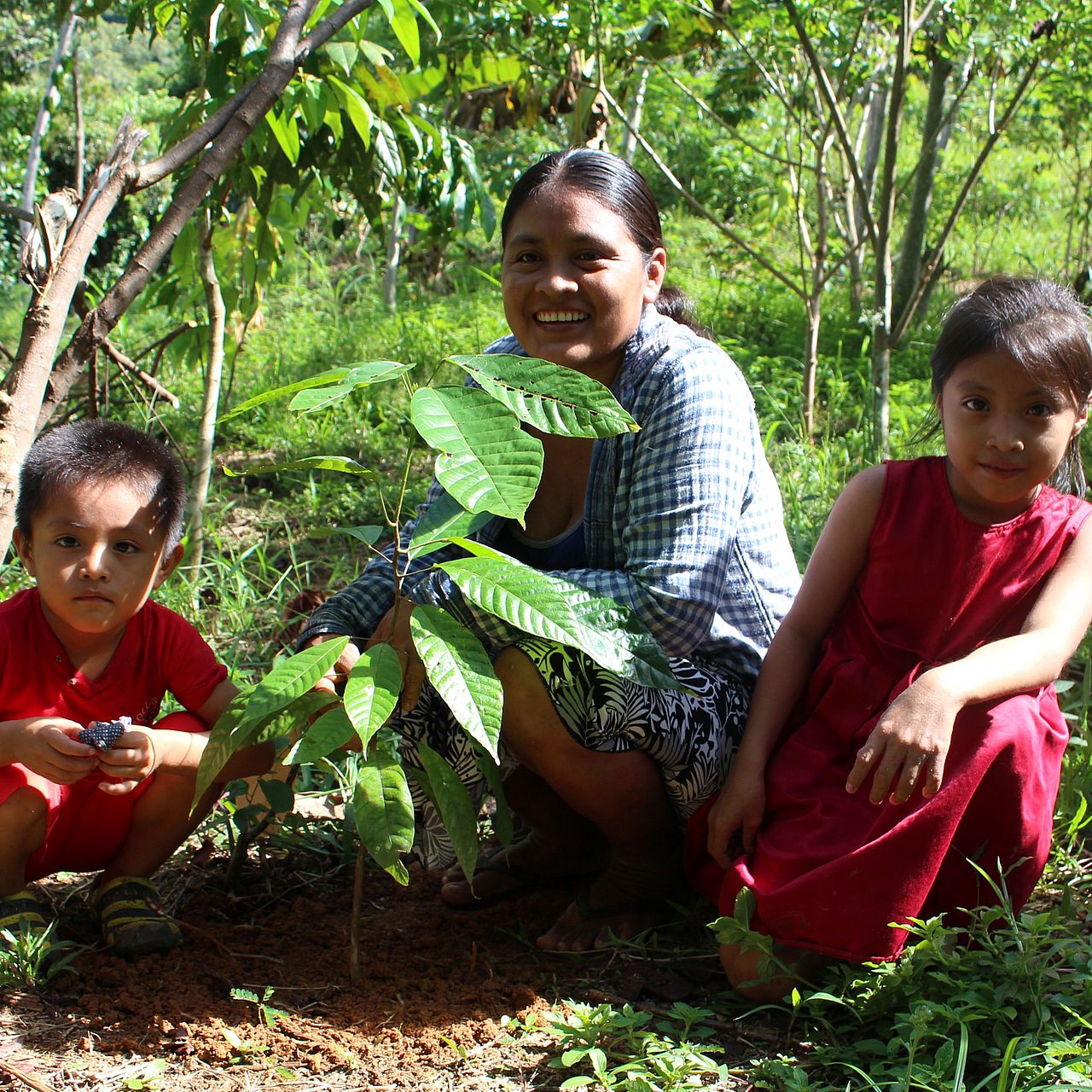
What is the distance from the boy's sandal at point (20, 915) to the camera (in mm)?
1729

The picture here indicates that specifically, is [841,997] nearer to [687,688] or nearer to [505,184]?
[687,688]

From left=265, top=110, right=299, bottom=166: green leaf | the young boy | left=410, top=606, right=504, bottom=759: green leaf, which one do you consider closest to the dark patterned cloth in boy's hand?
the young boy

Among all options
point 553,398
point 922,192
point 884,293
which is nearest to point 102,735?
point 553,398

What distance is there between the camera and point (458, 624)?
5.03ft

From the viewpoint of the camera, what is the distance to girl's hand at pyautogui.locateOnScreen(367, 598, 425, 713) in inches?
64.8

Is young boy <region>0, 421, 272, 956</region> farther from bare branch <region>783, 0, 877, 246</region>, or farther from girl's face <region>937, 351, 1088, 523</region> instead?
bare branch <region>783, 0, 877, 246</region>

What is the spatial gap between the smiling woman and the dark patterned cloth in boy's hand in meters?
0.31

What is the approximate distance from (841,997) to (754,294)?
4.94m

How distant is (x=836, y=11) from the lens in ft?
13.1

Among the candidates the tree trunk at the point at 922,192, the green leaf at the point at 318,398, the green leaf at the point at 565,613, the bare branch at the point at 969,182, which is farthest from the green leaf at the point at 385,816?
the tree trunk at the point at 922,192

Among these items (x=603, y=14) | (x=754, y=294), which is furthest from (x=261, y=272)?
(x=754, y=294)

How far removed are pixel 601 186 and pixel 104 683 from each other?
1.13 m

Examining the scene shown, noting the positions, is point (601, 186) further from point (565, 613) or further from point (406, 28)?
point (565, 613)

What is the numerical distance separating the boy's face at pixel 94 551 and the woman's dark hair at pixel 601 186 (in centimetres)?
77
